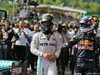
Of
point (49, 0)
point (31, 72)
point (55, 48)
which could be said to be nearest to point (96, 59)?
point (55, 48)

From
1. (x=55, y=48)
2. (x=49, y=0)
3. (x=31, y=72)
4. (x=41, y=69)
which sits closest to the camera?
(x=41, y=69)

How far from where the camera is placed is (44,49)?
473cm

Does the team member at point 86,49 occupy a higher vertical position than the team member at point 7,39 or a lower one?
higher

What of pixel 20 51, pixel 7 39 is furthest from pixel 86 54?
pixel 20 51

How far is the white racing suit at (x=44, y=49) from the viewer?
4.61 metres

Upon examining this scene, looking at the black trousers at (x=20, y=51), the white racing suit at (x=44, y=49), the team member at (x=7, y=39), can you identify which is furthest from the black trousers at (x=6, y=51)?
the white racing suit at (x=44, y=49)

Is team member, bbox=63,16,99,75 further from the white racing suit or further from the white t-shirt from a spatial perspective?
the white t-shirt

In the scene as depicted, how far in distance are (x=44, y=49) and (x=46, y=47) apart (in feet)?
0.20

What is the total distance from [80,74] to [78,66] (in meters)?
0.18

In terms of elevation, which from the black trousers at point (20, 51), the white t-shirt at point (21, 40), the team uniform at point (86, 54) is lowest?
the black trousers at point (20, 51)

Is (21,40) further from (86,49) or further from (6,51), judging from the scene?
(86,49)

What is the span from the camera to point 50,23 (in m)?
4.79

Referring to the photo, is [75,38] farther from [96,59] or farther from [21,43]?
[21,43]

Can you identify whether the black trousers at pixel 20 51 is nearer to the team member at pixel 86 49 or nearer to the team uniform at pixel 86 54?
the team member at pixel 86 49
